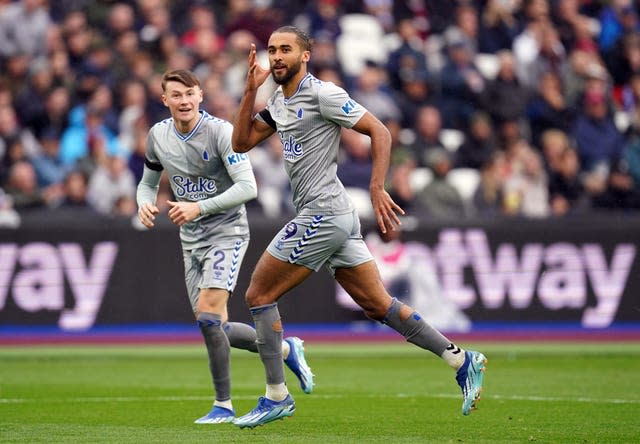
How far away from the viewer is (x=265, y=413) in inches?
341

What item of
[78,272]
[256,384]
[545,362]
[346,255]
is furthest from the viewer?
[78,272]

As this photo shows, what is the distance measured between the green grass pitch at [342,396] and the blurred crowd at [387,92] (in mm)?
2669

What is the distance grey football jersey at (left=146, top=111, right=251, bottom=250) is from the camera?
31.4ft

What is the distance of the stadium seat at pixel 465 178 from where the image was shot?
18.8m

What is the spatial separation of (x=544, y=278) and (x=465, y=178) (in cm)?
299

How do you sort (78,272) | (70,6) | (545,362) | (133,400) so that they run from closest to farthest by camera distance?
(133,400), (545,362), (78,272), (70,6)

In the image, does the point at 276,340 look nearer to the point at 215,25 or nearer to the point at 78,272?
the point at 78,272

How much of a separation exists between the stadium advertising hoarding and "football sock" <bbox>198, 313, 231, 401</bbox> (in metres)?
6.94

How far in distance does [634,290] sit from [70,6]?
33.0 feet


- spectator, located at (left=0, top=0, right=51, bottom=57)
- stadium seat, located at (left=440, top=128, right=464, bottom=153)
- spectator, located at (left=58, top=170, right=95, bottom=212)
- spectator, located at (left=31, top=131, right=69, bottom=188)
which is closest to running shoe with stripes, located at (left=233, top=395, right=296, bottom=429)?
spectator, located at (left=58, top=170, right=95, bottom=212)

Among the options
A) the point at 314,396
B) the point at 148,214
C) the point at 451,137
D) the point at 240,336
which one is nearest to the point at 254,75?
the point at 148,214

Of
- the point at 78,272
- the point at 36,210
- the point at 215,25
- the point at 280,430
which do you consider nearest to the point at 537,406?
the point at 280,430

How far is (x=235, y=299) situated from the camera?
53.4 ft

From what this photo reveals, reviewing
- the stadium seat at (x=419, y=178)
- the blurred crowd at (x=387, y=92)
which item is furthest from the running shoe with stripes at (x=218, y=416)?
the stadium seat at (x=419, y=178)
